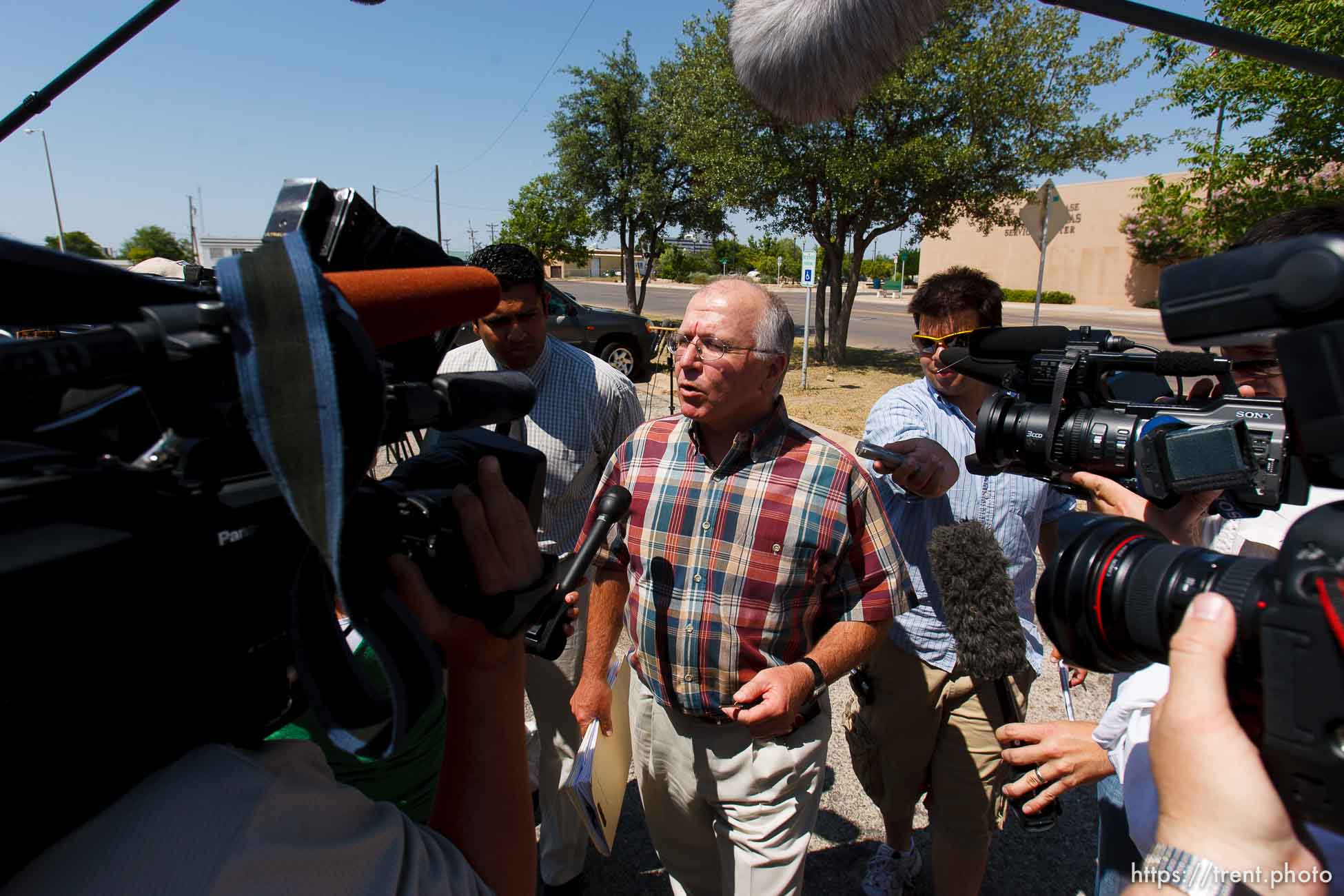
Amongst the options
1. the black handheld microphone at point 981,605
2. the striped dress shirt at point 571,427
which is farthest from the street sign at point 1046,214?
the black handheld microphone at point 981,605

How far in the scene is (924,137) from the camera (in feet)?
42.6

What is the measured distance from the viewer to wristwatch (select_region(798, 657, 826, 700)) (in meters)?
2.01

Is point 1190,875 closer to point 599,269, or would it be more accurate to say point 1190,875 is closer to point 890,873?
point 890,873

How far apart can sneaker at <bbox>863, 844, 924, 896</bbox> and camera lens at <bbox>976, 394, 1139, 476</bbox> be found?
158cm

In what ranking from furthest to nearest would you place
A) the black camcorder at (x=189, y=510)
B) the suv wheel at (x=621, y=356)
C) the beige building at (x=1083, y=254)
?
the beige building at (x=1083, y=254) → the suv wheel at (x=621, y=356) → the black camcorder at (x=189, y=510)

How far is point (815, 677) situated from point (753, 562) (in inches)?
13.4

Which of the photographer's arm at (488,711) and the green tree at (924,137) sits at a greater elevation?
the green tree at (924,137)

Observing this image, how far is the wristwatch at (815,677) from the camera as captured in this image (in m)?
2.01

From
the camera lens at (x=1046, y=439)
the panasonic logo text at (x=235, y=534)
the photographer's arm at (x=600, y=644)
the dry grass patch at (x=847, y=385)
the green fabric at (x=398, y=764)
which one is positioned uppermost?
the panasonic logo text at (x=235, y=534)

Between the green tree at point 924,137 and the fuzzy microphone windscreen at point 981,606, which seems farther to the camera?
the green tree at point 924,137

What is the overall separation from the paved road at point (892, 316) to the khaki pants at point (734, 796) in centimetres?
1842

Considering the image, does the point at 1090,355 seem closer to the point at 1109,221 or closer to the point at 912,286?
the point at 1109,221

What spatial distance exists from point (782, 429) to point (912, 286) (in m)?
54.5

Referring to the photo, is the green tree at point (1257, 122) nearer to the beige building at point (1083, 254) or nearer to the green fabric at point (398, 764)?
the green fabric at point (398, 764)
